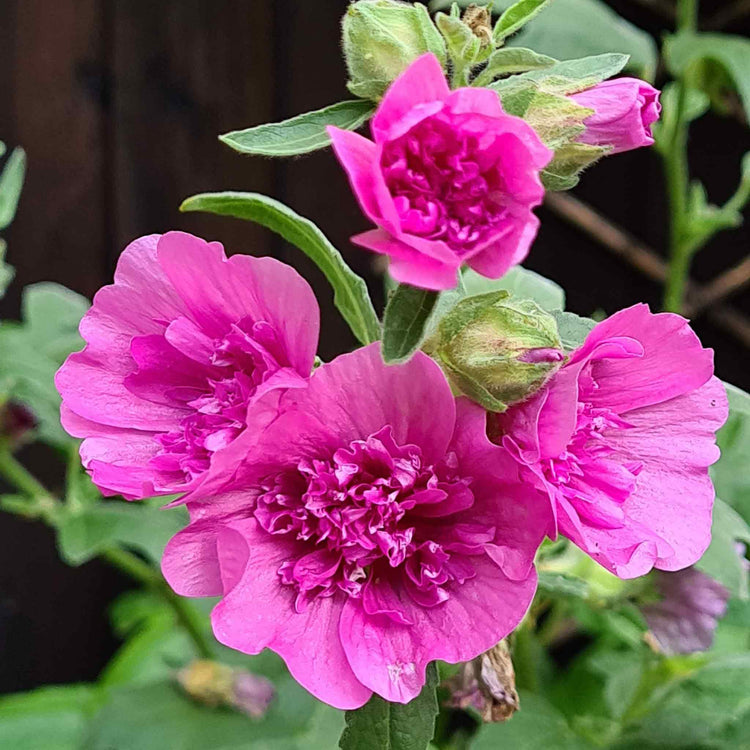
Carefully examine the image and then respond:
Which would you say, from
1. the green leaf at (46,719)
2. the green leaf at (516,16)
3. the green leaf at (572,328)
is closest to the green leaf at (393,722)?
the green leaf at (572,328)

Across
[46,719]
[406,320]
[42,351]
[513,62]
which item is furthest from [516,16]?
[46,719]

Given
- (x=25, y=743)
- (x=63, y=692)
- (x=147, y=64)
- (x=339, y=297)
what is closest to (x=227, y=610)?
(x=339, y=297)

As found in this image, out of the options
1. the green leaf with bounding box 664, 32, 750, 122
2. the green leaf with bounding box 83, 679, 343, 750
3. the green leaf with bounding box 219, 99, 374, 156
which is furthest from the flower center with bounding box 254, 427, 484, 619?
the green leaf with bounding box 664, 32, 750, 122

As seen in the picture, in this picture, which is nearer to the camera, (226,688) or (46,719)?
(226,688)

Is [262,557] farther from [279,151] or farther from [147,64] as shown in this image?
[147,64]

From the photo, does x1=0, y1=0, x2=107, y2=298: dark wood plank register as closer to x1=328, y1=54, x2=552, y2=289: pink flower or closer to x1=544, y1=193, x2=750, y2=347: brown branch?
x1=544, y1=193, x2=750, y2=347: brown branch

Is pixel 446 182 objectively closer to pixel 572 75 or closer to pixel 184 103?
pixel 572 75
